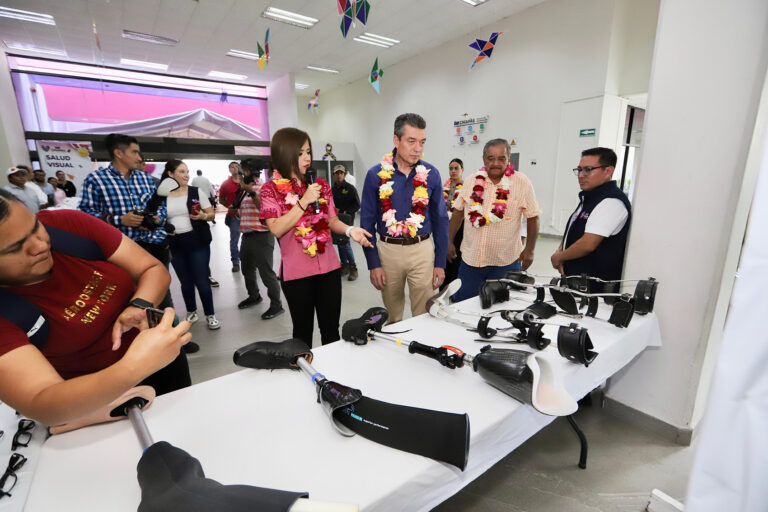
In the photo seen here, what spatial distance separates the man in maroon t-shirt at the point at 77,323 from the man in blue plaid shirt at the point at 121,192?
1.51m

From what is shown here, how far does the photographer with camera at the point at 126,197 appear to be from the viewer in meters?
2.52

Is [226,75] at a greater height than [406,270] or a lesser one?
greater

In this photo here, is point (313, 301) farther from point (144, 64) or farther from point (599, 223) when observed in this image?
point (144, 64)

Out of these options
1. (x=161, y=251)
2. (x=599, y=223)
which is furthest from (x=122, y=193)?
(x=599, y=223)

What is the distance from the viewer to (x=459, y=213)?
313cm

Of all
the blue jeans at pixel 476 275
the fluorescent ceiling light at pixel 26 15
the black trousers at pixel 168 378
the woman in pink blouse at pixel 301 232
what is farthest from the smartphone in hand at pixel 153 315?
the fluorescent ceiling light at pixel 26 15

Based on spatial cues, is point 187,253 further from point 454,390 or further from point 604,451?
point 604,451

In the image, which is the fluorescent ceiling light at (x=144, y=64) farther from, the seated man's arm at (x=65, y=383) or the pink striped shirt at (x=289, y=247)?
the seated man's arm at (x=65, y=383)

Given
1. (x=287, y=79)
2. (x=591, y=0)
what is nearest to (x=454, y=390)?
(x=591, y=0)

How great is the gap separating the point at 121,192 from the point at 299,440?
2577mm

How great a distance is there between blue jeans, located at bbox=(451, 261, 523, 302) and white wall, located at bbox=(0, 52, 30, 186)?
409 inches

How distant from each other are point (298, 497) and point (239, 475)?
0.28 m

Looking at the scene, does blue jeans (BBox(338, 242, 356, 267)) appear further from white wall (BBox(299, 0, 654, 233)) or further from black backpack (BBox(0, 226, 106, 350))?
white wall (BBox(299, 0, 654, 233))

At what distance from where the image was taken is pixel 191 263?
3.32 meters
